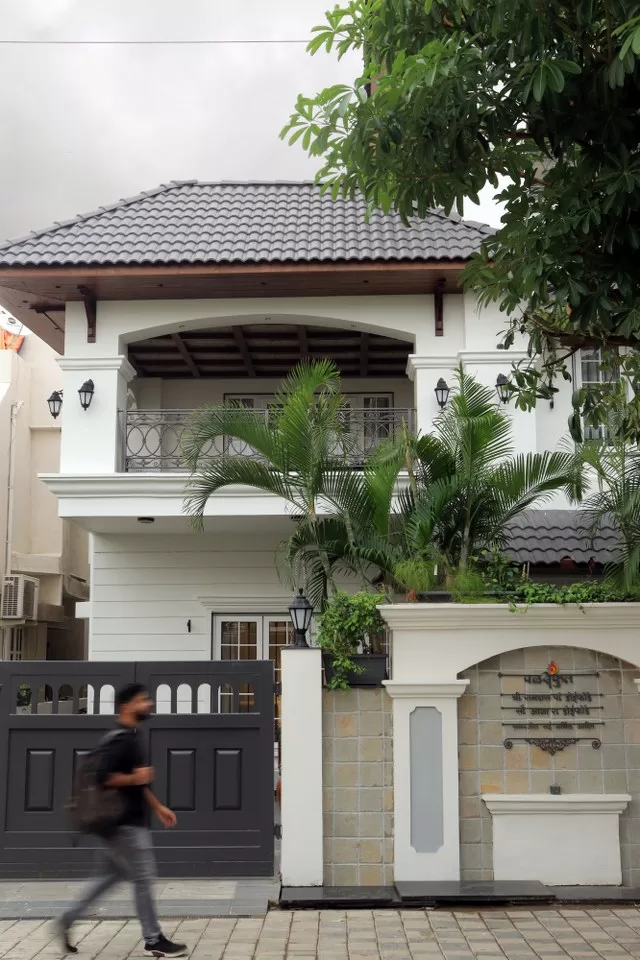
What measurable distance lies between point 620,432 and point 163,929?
5.63 metres

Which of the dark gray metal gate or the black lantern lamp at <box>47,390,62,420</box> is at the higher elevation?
the black lantern lamp at <box>47,390,62,420</box>

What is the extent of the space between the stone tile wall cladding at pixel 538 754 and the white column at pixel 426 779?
0.12 metres

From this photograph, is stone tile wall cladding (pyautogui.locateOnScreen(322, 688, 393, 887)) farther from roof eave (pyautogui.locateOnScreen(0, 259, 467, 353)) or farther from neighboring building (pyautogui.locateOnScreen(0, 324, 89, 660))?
neighboring building (pyautogui.locateOnScreen(0, 324, 89, 660))

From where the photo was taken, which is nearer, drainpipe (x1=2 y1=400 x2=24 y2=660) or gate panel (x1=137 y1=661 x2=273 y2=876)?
gate panel (x1=137 y1=661 x2=273 y2=876)

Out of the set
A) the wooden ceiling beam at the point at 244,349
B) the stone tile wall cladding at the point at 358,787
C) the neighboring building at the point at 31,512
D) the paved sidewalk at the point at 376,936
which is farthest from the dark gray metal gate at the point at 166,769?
the neighboring building at the point at 31,512

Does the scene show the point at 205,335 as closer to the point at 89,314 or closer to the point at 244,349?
the point at 244,349

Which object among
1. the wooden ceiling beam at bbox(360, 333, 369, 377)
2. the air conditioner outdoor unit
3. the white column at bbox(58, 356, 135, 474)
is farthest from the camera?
the air conditioner outdoor unit

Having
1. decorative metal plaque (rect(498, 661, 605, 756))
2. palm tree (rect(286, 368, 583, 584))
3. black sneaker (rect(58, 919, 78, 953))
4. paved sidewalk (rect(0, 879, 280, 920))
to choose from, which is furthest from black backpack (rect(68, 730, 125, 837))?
palm tree (rect(286, 368, 583, 584))

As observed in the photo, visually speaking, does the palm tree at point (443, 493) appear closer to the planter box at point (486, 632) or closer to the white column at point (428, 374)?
the planter box at point (486, 632)

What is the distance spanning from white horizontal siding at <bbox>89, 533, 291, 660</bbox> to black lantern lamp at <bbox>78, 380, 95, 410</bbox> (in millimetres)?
2230

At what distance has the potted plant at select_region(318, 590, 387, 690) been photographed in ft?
27.2

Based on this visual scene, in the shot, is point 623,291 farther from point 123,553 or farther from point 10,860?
point 123,553

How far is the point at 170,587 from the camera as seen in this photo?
1505 centimetres

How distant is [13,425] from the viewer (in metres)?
21.8
